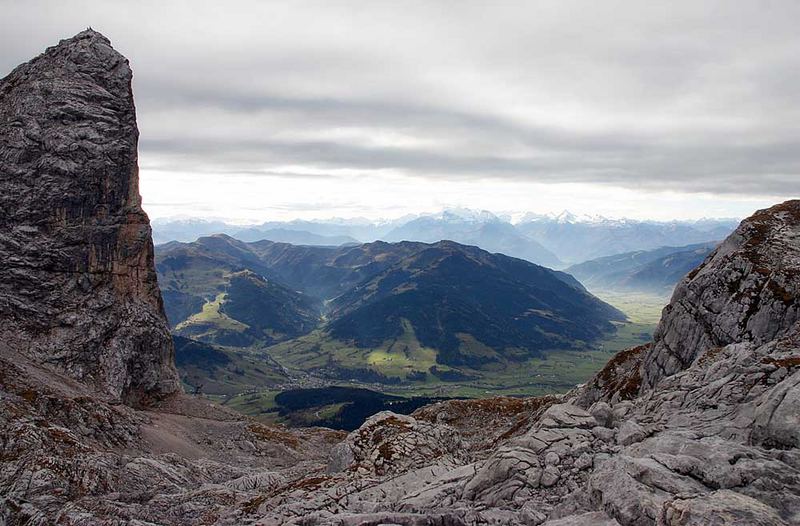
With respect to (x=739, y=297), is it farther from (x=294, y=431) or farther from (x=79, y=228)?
(x=79, y=228)

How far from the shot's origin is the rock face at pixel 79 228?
109m

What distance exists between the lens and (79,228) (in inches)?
4727

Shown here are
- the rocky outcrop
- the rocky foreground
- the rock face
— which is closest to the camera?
the rocky foreground

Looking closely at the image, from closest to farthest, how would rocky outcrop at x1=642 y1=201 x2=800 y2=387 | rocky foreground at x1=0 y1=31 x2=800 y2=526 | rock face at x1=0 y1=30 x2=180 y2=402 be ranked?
rocky foreground at x1=0 y1=31 x2=800 y2=526, rocky outcrop at x1=642 y1=201 x2=800 y2=387, rock face at x1=0 y1=30 x2=180 y2=402

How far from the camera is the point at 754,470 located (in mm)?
22547

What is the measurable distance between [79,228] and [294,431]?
80560 millimetres

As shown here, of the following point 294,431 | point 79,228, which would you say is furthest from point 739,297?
point 79,228

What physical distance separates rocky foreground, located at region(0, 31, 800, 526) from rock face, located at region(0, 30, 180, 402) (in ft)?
1.46

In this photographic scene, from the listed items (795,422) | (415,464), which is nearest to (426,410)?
(415,464)

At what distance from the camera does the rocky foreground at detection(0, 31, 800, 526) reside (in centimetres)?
2636

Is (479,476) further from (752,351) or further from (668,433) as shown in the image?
(752,351)

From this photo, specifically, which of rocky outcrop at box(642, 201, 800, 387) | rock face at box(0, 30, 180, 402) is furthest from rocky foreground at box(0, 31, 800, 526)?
rock face at box(0, 30, 180, 402)

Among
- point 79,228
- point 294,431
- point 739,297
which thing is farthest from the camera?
point 294,431

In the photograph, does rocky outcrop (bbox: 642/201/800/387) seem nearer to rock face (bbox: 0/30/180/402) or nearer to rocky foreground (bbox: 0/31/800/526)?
rocky foreground (bbox: 0/31/800/526)
